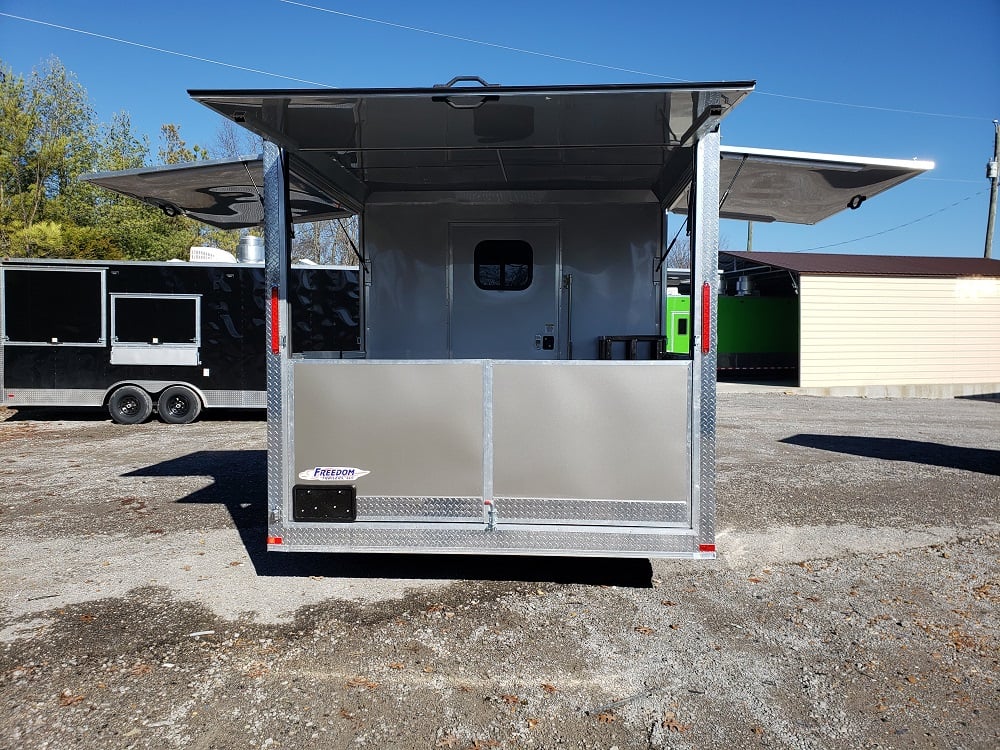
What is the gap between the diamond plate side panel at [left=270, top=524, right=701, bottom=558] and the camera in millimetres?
3357

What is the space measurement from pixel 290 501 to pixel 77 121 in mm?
25236

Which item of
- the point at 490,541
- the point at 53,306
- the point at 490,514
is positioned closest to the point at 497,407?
the point at 490,514

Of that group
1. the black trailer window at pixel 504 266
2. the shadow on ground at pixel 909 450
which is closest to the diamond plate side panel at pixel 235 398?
the black trailer window at pixel 504 266

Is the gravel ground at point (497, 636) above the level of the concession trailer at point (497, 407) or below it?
below

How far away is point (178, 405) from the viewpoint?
10.5 m

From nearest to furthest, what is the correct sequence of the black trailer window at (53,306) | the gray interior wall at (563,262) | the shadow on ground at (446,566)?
the shadow on ground at (446,566)
the gray interior wall at (563,262)
the black trailer window at (53,306)

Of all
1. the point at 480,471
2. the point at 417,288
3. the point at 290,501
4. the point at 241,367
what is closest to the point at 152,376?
the point at 241,367

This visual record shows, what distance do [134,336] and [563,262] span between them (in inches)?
298

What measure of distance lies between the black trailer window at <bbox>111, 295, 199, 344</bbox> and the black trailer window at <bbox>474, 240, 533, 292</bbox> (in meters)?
6.33

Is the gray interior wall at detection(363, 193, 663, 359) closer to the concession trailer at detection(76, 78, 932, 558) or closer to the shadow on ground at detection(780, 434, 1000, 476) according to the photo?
the concession trailer at detection(76, 78, 932, 558)

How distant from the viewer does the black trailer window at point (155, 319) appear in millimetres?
10148

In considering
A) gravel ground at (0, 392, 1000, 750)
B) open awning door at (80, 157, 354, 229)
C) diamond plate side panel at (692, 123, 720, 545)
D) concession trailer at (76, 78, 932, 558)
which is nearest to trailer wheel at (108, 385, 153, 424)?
gravel ground at (0, 392, 1000, 750)

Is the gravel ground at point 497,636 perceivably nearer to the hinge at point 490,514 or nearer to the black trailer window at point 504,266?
the hinge at point 490,514

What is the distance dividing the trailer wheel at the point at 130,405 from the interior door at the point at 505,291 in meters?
6.93
